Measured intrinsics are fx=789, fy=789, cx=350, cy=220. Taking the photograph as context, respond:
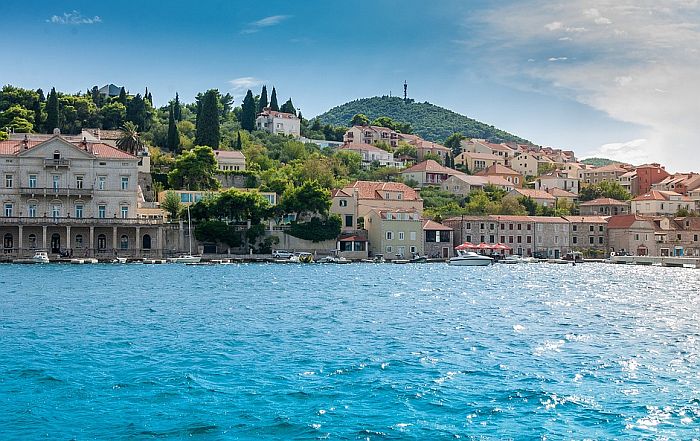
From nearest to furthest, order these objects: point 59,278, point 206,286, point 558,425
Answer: point 558,425 → point 206,286 → point 59,278

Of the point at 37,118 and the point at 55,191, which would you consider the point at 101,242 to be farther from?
the point at 37,118

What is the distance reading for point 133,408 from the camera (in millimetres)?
15531

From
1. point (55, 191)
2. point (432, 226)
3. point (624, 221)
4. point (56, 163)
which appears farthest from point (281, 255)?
point (624, 221)

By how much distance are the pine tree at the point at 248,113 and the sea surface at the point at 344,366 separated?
9199 centimetres

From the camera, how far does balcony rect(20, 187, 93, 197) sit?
68062 mm

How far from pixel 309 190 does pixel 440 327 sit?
162 ft

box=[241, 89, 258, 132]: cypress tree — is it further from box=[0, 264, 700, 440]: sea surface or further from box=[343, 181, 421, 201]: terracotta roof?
box=[0, 264, 700, 440]: sea surface

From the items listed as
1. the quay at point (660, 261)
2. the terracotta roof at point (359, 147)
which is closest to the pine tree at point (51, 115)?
the terracotta roof at point (359, 147)

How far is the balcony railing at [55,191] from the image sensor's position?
6806cm

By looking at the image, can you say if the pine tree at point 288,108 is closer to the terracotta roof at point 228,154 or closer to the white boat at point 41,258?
the terracotta roof at point 228,154

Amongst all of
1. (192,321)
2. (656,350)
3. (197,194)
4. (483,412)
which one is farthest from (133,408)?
(197,194)

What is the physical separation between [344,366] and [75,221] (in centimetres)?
5412

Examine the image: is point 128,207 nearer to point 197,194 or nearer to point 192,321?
point 197,194

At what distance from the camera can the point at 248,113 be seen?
12912 centimetres
